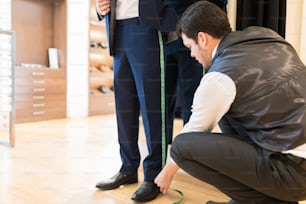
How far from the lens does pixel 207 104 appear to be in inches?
36.7

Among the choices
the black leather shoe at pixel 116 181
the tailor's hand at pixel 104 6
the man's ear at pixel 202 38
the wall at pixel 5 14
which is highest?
the wall at pixel 5 14

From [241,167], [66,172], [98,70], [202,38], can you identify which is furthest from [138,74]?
[98,70]

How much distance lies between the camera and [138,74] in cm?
136

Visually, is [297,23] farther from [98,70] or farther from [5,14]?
[98,70]

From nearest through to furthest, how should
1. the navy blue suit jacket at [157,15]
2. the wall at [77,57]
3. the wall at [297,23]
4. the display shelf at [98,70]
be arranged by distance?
the navy blue suit jacket at [157,15], the wall at [297,23], the wall at [77,57], the display shelf at [98,70]

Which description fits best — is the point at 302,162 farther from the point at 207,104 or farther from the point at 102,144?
the point at 102,144

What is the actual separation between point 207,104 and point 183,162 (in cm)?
23

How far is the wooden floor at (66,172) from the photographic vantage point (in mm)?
1359

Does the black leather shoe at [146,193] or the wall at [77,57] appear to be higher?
the wall at [77,57]

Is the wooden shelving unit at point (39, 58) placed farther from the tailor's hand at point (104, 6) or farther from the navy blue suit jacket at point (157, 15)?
the navy blue suit jacket at point (157, 15)

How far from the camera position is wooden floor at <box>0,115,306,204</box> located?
1359 millimetres

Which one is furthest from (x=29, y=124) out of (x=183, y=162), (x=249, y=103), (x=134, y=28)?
(x=249, y=103)

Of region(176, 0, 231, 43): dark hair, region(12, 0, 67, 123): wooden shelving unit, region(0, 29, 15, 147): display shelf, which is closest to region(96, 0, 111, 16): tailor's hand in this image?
region(176, 0, 231, 43): dark hair

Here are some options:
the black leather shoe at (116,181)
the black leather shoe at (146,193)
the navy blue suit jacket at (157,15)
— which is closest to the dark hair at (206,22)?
the navy blue suit jacket at (157,15)
